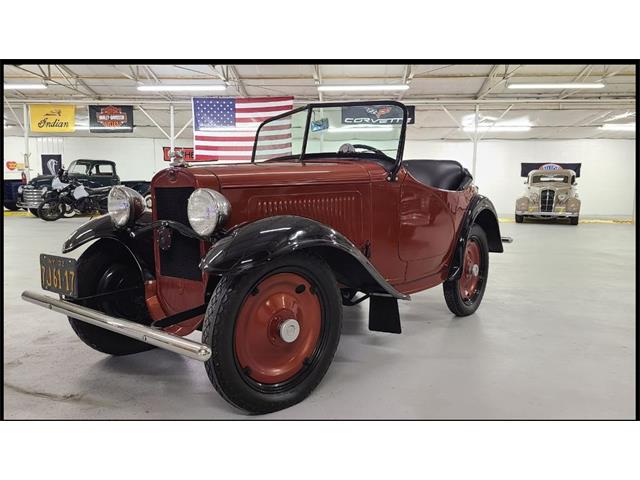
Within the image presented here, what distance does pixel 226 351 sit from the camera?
196 centimetres

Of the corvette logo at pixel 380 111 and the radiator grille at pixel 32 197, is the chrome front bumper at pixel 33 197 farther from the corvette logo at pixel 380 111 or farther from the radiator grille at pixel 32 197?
the corvette logo at pixel 380 111

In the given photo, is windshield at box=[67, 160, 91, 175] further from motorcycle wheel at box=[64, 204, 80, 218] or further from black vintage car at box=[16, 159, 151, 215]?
motorcycle wheel at box=[64, 204, 80, 218]

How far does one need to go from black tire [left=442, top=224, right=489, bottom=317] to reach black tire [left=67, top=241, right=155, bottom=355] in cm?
239

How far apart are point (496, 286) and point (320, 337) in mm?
3310

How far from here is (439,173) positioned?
12.1 feet

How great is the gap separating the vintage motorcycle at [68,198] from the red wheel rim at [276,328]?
39.9ft

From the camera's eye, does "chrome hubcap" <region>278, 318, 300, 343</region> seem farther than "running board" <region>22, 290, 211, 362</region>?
Yes

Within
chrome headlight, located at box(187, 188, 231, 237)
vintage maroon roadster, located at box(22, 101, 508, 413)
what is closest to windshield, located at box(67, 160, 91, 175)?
vintage maroon roadster, located at box(22, 101, 508, 413)

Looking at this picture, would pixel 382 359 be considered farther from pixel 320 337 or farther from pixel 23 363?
pixel 23 363

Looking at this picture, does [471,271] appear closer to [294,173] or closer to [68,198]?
[294,173]

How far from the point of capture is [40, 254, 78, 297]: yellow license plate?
91.4 inches

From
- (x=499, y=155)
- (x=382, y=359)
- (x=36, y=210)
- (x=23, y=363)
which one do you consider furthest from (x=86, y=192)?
(x=499, y=155)

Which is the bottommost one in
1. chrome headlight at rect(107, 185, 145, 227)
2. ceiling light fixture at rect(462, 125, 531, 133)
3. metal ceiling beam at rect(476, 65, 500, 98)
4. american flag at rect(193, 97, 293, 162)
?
chrome headlight at rect(107, 185, 145, 227)

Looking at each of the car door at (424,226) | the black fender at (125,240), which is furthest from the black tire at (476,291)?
the black fender at (125,240)
